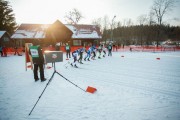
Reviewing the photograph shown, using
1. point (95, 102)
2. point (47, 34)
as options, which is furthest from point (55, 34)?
point (95, 102)

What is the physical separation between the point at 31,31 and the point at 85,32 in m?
14.2

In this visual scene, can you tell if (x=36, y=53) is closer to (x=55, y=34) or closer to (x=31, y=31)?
(x=55, y=34)

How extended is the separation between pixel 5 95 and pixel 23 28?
1450 inches

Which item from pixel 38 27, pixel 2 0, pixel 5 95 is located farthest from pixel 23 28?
pixel 5 95

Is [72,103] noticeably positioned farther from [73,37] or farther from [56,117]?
[73,37]

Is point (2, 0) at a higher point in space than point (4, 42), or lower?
higher

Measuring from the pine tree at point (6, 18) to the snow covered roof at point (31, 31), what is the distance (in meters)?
19.1

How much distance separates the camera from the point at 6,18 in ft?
177

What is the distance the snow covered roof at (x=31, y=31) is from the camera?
35.9 m

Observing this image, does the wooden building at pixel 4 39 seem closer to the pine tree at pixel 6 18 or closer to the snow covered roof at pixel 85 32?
the pine tree at pixel 6 18

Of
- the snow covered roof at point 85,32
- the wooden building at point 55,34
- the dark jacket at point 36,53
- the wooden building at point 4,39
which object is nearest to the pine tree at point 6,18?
the wooden building at point 4,39

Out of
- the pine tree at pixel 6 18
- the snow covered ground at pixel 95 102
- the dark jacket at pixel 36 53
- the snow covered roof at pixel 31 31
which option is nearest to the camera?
the snow covered ground at pixel 95 102

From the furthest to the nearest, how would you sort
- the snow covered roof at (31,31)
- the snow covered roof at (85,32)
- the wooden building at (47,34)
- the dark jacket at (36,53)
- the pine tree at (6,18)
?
the pine tree at (6,18) → the snow covered roof at (85,32) → the snow covered roof at (31,31) → the wooden building at (47,34) → the dark jacket at (36,53)

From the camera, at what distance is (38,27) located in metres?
39.1
